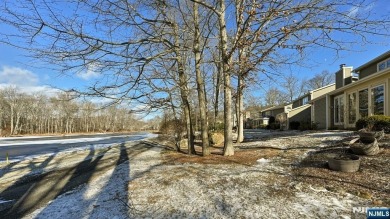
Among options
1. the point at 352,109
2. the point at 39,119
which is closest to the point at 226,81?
the point at 352,109

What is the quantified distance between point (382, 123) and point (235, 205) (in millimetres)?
11043

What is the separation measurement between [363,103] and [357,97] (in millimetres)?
748

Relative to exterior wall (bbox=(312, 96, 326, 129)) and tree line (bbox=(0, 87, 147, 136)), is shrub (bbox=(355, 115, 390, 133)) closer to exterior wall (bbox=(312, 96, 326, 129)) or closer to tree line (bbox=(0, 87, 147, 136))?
exterior wall (bbox=(312, 96, 326, 129))

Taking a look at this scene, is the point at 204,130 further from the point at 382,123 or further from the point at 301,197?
the point at 382,123

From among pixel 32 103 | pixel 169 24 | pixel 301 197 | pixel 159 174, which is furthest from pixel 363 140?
pixel 32 103

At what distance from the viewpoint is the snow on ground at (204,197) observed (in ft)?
14.1

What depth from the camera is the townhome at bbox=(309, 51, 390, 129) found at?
14370 millimetres

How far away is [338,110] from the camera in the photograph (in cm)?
2027

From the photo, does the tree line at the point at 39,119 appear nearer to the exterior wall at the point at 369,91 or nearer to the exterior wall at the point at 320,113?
the exterior wall at the point at 320,113

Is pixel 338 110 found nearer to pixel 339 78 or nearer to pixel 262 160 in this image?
pixel 339 78

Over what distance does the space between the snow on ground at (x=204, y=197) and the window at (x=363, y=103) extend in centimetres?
1220

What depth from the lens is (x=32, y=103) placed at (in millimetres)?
64125

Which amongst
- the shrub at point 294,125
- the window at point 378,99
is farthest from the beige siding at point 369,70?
the shrub at point 294,125

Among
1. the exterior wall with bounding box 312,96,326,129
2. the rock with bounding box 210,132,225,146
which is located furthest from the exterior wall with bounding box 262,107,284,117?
the rock with bounding box 210,132,225,146
